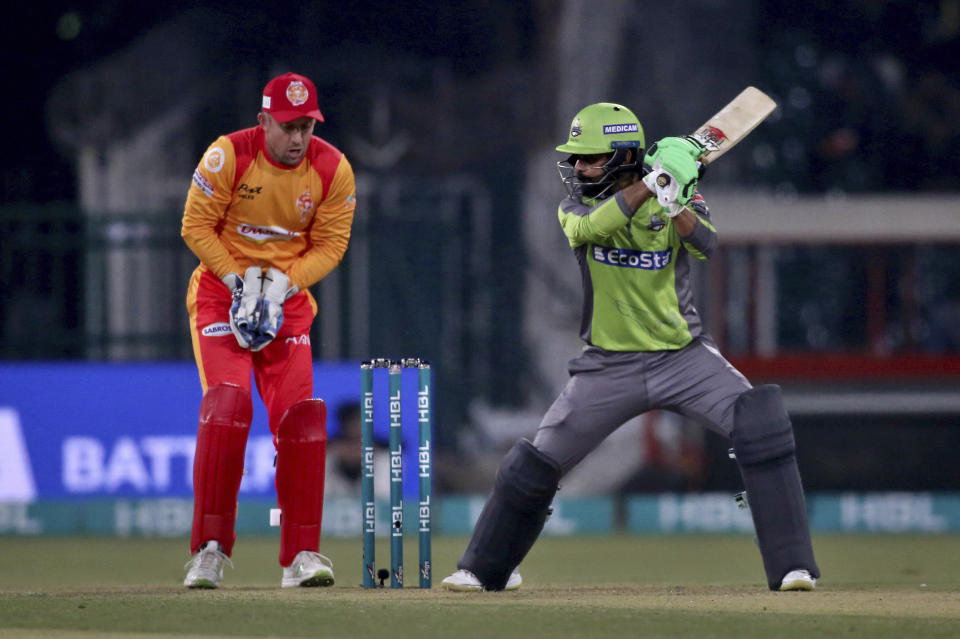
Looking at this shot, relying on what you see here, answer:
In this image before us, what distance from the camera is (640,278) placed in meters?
5.12

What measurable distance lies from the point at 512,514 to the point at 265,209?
A: 135 cm

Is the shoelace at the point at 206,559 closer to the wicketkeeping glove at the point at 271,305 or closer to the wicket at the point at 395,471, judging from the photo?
the wicket at the point at 395,471

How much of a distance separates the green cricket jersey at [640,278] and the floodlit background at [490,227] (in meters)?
5.12

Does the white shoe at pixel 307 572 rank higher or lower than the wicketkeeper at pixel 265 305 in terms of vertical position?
lower

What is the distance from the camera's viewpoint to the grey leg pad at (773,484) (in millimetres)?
4926

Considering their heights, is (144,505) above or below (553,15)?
below

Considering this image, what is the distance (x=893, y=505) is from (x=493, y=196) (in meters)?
3.74

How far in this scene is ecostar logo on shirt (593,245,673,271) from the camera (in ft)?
16.8

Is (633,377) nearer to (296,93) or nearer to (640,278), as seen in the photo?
(640,278)

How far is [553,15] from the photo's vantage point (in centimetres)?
1319

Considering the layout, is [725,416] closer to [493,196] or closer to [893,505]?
[893,505]

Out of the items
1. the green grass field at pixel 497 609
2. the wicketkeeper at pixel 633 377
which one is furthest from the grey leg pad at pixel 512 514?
the green grass field at pixel 497 609

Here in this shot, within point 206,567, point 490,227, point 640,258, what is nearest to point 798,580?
point 640,258

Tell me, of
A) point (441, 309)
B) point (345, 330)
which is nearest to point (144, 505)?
point (345, 330)
